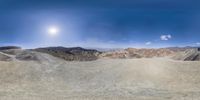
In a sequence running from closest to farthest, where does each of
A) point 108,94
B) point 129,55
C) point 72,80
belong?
point 108,94 → point 72,80 → point 129,55

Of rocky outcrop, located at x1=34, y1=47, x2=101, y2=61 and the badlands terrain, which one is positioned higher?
rocky outcrop, located at x1=34, y1=47, x2=101, y2=61

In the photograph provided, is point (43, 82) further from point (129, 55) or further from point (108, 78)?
point (129, 55)

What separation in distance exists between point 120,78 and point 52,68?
6218 mm

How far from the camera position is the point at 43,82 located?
22.7 meters

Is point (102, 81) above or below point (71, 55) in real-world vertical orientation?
below

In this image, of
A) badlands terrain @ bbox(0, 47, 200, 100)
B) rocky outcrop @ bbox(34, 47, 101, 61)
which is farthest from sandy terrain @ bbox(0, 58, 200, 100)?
rocky outcrop @ bbox(34, 47, 101, 61)

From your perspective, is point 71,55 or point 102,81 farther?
point 71,55

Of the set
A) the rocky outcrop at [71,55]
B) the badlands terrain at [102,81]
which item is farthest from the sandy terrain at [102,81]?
the rocky outcrop at [71,55]

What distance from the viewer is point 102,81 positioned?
2292cm

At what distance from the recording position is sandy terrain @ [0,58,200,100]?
725 inches

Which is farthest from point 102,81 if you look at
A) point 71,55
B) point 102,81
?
point 71,55

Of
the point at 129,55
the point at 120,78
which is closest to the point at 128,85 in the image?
the point at 120,78

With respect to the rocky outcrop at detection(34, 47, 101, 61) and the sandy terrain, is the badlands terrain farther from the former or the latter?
the rocky outcrop at detection(34, 47, 101, 61)

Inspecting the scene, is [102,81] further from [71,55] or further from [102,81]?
[71,55]
